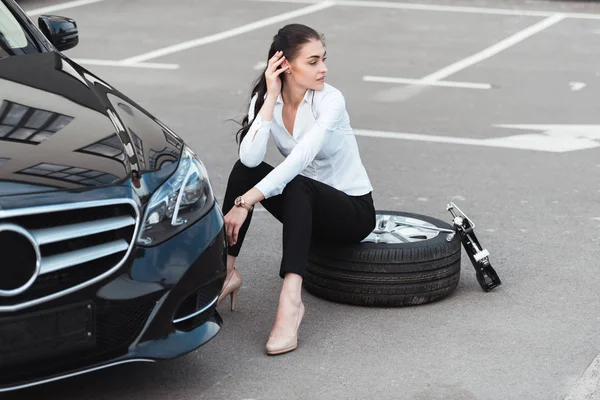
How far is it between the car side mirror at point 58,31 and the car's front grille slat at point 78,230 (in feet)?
7.51

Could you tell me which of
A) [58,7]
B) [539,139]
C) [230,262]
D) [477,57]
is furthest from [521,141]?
[58,7]

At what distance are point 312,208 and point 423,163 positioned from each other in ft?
9.92

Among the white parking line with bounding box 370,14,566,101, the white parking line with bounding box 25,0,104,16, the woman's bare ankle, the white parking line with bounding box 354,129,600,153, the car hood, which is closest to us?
the car hood

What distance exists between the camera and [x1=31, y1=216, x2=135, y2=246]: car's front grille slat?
11.5ft

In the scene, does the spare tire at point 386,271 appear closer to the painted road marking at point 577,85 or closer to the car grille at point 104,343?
the car grille at point 104,343

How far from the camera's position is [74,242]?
3594 millimetres

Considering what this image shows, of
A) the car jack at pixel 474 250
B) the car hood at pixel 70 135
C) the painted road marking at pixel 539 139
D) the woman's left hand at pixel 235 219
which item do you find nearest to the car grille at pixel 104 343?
the car hood at pixel 70 135

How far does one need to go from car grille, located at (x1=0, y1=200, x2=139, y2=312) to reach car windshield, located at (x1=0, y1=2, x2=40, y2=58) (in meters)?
1.41

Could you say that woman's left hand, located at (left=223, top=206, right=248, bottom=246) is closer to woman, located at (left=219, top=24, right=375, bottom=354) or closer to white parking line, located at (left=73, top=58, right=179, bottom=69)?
woman, located at (left=219, top=24, right=375, bottom=354)

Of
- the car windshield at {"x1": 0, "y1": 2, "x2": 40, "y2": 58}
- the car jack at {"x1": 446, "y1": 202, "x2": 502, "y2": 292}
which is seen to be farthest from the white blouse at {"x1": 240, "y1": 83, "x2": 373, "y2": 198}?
the car windshield at {"x1": 0, "y1": 2, "x2": 40, "y2": 58}

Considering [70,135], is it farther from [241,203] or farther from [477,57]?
[477,57]

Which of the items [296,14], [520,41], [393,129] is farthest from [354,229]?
[296,14]

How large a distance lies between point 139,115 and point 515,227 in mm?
2647

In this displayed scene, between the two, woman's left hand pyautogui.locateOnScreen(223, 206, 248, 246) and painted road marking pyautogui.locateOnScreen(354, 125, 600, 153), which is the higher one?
woman's left hand pyautogui.locateOnScreen(223, 206, 248, 246)
